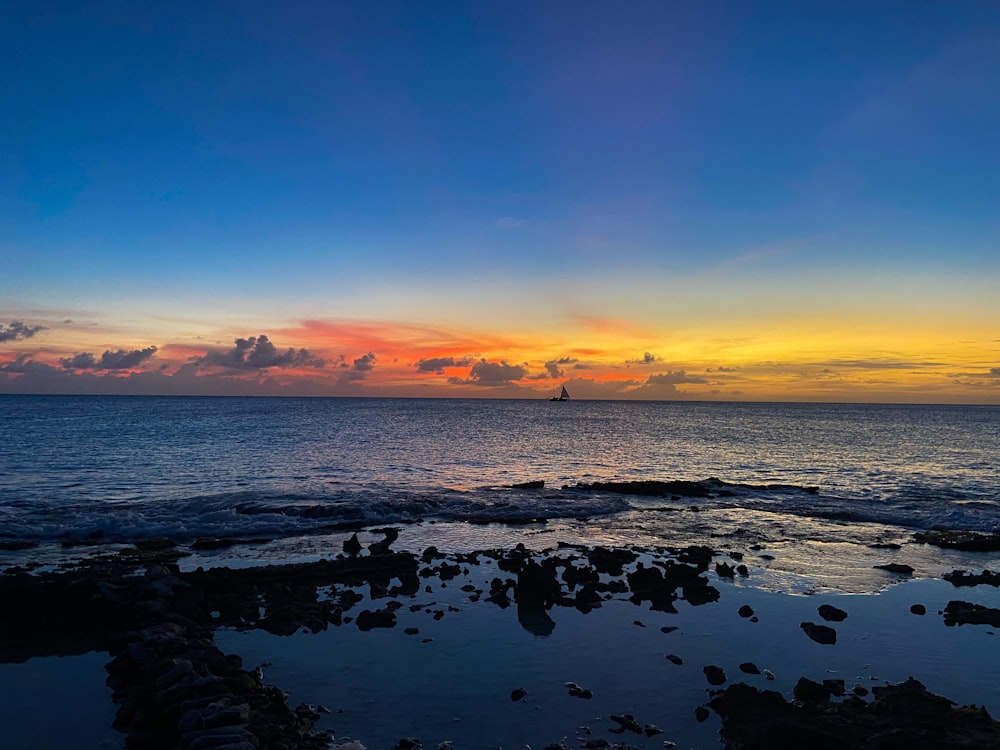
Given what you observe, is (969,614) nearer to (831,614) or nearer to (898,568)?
(831,614)

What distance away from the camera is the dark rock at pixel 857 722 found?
33.0 feet

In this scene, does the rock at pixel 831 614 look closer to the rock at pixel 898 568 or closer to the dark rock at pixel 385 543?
the rock at pixel 898 568

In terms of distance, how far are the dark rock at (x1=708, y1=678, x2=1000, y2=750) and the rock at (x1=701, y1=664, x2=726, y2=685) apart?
65 centimetres

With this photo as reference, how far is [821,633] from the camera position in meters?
15.1

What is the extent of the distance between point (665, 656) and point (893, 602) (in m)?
8.70

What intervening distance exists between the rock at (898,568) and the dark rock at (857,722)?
1140cm

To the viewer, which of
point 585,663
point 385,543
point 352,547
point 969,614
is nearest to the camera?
point 585,663

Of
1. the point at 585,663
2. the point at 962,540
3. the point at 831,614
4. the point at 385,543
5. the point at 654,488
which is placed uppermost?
the point at 831,614

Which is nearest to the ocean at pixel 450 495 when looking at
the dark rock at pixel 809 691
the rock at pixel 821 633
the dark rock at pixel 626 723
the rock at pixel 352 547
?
the rock at pixel 352 547

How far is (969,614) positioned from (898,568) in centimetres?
533

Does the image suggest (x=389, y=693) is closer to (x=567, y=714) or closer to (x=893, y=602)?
(x=567, y=714)

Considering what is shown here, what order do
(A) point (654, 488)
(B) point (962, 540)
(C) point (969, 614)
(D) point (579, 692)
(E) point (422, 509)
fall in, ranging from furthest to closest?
(A) point (654, 488), (E) point (422, 509), (B) point (962, 540), (C) point (969, 614), (D) point (579, 692)

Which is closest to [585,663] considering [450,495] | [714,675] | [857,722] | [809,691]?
[714,675]

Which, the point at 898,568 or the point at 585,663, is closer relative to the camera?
the point at 585,663
